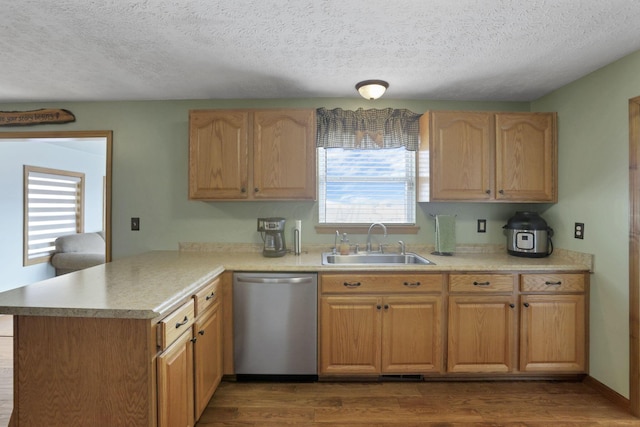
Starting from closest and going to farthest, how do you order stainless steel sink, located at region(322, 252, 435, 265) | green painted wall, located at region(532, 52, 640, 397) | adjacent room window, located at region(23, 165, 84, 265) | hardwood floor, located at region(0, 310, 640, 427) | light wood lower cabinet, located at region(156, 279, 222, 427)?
light wood lower cabinet, located at region(156, 279, 222, 427), hardwood floor, located at region(0, 310, 640, 427), green painted wall, located at region(532, 52, 640, 397), stainless steel sink, located at region(322, 252, 435, 265), adjacent room window, located at region(23, 165, 84, 265)

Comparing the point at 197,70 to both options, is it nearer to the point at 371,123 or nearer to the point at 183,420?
the point at 371,123

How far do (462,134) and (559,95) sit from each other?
0.85m

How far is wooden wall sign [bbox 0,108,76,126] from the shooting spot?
2.93 metres

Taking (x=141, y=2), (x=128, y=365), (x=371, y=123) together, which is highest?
(x=141, y=2)

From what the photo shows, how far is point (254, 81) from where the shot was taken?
2500 millimetres

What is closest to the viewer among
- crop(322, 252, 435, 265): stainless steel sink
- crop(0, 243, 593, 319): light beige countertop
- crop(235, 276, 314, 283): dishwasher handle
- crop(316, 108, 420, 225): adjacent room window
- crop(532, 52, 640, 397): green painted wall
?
crop(0, 243, 593, 319): light beige countertop

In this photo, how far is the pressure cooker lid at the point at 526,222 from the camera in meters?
2.59

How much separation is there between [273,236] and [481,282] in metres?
1.57

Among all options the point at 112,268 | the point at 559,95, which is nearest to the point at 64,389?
the point at 112,268

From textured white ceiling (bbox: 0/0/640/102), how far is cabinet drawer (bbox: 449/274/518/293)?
4.71 feet

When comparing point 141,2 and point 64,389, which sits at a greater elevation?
point 141,2

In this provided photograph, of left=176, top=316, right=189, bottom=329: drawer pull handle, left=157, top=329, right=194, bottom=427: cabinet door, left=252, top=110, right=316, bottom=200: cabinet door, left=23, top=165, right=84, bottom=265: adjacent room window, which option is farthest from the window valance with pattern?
left=23, top=165, right=84, bottom=265: adjacent room window

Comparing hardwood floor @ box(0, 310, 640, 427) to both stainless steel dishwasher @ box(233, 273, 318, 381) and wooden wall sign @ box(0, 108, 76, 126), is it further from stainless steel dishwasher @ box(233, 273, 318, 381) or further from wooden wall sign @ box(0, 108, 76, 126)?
wooden wall sign @ box(0, 108, 76, 126)

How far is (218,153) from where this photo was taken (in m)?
2.58
